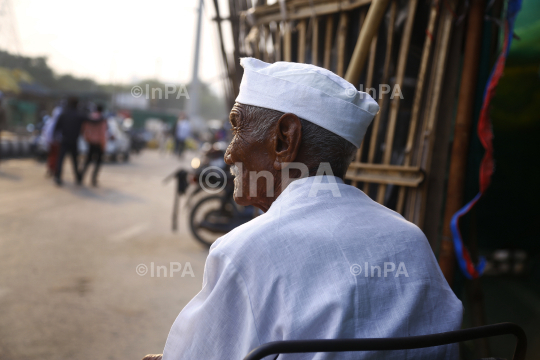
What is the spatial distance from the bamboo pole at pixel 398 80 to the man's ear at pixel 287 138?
151 centimetres

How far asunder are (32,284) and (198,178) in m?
2.14

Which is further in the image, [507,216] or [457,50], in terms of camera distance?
[507,216]

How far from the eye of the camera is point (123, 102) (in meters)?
49.2

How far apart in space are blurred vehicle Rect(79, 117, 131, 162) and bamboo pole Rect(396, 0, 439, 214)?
1294 centimetres

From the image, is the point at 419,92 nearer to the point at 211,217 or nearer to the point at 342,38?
the point at 342,38

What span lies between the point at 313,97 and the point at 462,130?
58.9 inches

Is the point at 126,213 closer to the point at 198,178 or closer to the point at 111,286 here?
the point at 198,178

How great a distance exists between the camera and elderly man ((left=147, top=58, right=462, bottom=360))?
1.06 metres

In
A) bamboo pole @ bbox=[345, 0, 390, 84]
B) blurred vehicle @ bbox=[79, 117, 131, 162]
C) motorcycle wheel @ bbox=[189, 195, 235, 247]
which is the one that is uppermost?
bamboo pole @ bbox=[345, 0, 390, 84]

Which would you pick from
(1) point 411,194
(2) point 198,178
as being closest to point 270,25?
(1) point 411,194

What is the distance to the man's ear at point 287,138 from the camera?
128 cm

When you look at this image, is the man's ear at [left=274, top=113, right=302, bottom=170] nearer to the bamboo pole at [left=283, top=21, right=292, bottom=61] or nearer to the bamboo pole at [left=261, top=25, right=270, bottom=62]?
the bamboo pole at [left=283, top=21, right=292, bottom=61]

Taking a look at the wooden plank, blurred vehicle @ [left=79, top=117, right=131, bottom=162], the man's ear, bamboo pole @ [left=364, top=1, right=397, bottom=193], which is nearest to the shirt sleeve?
the man's ear

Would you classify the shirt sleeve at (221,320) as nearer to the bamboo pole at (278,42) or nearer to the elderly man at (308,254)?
the elderly man at (308,254)
